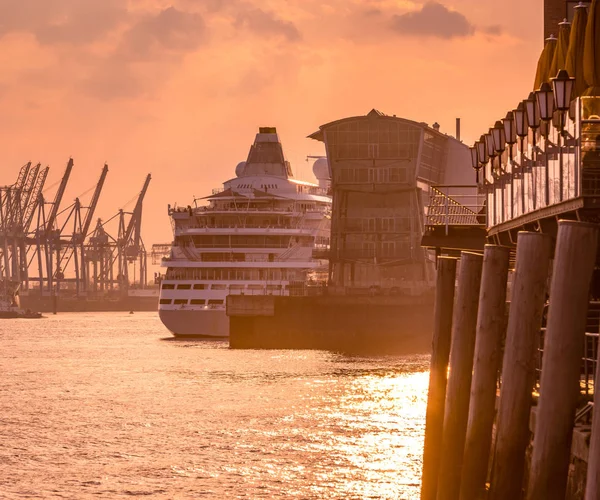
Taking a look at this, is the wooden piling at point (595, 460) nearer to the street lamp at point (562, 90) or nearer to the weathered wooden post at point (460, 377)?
the weathered wooden post at point (460, 377)

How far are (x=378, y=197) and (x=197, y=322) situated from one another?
18.2m

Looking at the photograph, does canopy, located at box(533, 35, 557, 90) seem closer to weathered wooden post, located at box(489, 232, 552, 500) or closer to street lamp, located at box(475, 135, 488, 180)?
street lamp, located at box(475, 135, 488, 180)

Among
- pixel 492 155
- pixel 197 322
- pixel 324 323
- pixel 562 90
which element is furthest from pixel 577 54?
pixel 197 322

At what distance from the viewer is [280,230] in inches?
4820

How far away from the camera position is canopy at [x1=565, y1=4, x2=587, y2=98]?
2700 centimetres

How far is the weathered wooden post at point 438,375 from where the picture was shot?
24.6m

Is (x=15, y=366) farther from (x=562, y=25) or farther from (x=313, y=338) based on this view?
(x=562, y=25)

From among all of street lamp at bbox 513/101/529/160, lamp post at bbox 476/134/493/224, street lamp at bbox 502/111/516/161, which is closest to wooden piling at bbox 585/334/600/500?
street lamp at bbox 513/101/529/160

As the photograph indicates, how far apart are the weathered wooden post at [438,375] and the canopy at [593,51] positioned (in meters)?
4.29

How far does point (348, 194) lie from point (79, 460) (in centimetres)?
8177

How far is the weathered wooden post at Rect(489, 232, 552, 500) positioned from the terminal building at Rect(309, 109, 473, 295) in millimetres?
95764

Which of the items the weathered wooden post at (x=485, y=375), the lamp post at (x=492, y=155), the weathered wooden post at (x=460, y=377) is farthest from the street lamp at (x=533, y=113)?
the lamp post at (x=492, y=155)

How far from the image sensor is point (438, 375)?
24953 mm

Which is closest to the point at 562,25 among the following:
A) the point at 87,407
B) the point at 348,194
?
the point at 87,407
